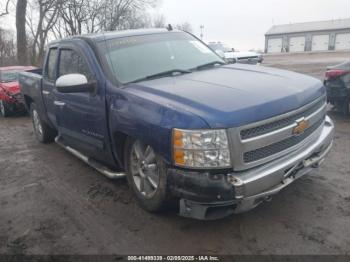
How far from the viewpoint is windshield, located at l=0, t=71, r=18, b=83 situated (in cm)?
1128

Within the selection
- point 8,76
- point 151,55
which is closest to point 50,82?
point 151,55

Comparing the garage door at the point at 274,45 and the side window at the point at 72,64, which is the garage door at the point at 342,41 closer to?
the garage door at the point at 274,45

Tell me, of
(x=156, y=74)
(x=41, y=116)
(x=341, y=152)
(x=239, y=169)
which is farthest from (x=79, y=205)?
(x=341, y=152)

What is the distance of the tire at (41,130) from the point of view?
22.0 ft

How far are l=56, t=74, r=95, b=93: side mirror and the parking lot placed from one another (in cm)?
129

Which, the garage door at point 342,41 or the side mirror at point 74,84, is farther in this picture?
the garage door at point 342,41

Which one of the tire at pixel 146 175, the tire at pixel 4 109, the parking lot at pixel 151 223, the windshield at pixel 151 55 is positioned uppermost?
the windshield at pixel 151 55

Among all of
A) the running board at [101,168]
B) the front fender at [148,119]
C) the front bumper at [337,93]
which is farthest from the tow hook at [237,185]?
the front bumper at [337,93]

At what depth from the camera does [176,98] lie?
3139mm

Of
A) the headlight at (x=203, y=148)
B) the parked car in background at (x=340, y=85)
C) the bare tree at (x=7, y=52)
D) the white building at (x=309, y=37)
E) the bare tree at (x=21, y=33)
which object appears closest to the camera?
the headlight at (x=203, y=148)

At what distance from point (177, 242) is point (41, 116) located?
4114 mm

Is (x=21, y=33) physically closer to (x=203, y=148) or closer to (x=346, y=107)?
(x=346, y=107)

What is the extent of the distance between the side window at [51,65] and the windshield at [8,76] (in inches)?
253

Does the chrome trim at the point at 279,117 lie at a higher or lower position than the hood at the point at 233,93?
lower
